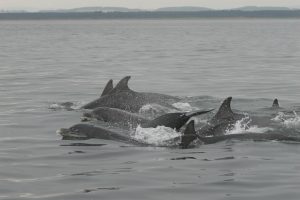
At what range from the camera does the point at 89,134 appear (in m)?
15.1

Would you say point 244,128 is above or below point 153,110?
above

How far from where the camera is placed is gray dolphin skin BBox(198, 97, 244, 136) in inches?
599

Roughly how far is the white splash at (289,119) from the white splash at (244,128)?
71cm

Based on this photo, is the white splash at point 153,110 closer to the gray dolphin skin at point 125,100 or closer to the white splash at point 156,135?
the gray dolphin skin at point 125,100

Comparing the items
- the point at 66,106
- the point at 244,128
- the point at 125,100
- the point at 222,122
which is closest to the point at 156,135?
the point at 222,122

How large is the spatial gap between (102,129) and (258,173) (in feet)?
14.5

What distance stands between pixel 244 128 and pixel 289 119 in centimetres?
185

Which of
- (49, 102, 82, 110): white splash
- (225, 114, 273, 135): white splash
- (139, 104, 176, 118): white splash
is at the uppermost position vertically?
(225, 114, 273, 135): white splash

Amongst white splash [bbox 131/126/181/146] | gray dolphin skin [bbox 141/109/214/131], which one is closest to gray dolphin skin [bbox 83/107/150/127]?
gray dolphin skin [bbox 141/109/214/131]

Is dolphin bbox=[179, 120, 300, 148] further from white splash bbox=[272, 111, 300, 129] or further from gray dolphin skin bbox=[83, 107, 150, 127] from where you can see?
gray dolphin skin bbox=[83, 107, 150, 127]

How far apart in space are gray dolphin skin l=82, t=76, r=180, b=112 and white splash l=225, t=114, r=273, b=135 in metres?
3.83

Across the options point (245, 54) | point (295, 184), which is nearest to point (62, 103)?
point (295, 184)

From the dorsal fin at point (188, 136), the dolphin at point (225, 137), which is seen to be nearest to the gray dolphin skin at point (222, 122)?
the dolphin at point (225, 137)

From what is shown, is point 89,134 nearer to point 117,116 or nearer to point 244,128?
point 117,116
